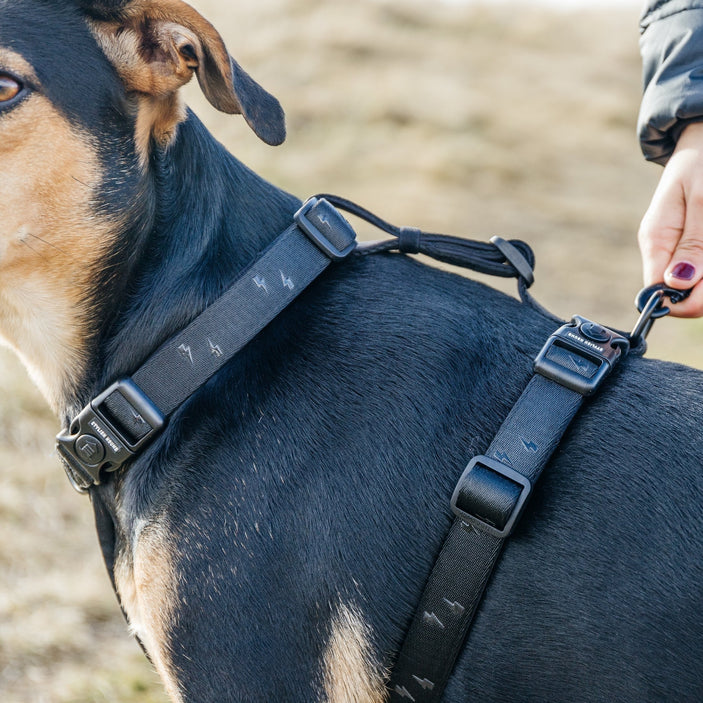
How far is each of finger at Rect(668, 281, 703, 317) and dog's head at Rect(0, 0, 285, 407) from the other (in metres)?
A: 1.40

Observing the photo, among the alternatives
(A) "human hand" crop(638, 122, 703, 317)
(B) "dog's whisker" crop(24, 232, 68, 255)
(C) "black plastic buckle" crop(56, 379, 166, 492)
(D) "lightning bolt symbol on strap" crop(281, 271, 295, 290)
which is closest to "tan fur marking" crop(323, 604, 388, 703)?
(C) "black plastic buckle" crop(56, 379, 166, 492)

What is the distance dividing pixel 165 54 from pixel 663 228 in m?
1.71

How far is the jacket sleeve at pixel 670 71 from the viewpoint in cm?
261

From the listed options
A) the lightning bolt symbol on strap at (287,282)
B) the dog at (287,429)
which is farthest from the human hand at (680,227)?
the lightning bolt symbol on strap at (287,282)

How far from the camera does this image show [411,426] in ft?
7.03

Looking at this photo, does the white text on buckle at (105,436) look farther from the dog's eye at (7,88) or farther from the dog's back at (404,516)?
the dog's eye at (7,88)

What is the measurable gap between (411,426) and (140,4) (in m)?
1.47

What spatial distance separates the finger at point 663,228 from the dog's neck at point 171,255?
1276mm

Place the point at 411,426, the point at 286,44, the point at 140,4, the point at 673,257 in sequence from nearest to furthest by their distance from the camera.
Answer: the point at 411,426
the point at 140,4
the point at 673,257
the point at 286,44

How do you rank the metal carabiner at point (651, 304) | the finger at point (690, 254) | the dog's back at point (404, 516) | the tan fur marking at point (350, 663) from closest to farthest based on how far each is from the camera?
the dog's back at point (404, 516), the tan fur marking at point (350, 663), the metal carabiner at point (651, 304), the finger at point (690, 254)

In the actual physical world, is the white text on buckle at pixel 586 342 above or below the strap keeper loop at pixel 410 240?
below

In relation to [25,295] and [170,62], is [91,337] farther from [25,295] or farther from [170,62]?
[170,62]

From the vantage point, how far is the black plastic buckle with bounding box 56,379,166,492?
7.27ft

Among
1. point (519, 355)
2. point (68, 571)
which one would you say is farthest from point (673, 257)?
point (68, 571)
